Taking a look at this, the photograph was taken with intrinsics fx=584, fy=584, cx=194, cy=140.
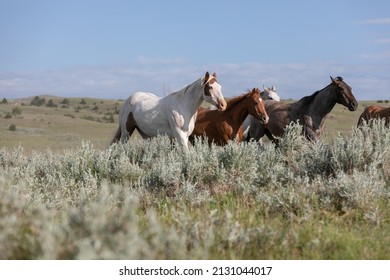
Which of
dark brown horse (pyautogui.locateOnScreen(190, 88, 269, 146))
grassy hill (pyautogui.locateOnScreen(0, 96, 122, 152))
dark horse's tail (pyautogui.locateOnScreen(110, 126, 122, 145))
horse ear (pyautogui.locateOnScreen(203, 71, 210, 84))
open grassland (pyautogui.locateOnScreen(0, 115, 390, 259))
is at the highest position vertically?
horse ear (pyautogui.locateOnScreen(203, 71, 210, 84))

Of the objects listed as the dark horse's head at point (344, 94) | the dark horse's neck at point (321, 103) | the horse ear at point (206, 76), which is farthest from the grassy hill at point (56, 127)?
the horse ear at point (206, 76)

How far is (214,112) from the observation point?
12.0 m

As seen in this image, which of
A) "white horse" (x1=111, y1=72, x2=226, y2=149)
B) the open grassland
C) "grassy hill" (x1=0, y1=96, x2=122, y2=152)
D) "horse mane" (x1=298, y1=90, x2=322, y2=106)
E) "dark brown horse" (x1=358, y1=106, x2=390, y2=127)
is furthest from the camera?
"grassy hill" (x1=0, y1=96, x2=122, y2=152)

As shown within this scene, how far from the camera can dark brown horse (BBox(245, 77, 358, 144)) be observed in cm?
1195

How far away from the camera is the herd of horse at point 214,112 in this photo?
11188 mm

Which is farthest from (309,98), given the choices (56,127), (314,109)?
(56,127)

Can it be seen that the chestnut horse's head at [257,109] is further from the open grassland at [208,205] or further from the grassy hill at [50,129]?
the grassy hill at [50,129]

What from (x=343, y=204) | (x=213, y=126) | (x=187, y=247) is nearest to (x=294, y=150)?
(x=213, y=126)

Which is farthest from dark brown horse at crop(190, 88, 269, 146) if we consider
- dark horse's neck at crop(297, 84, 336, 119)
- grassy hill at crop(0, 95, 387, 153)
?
grassy hill at crop(0, 95, 387, 153)

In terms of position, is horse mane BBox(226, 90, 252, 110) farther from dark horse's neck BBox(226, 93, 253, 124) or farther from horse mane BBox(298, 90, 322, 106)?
horse mane BBox(298, 90, 322, 106)

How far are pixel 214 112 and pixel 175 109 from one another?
40.4 inches
